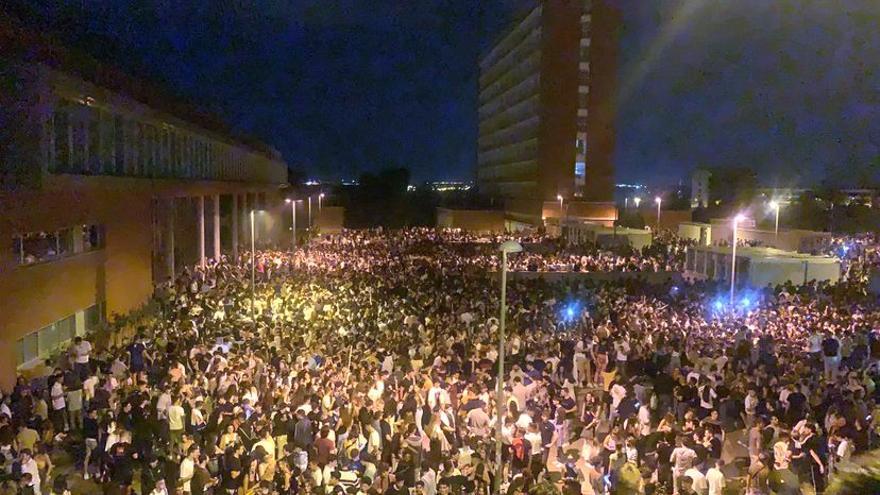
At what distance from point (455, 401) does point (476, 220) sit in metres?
66.6

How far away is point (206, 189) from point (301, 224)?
39629mm

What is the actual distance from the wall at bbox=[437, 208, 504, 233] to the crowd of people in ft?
185

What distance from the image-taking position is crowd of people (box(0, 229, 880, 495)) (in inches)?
387

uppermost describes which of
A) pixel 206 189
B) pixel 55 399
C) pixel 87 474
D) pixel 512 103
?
pixel 512 103

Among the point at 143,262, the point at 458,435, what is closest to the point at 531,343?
the point at 458,435

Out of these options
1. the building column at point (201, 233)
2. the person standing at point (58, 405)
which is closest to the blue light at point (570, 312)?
the person standing at point (58, 405)

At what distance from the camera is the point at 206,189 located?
35656mm

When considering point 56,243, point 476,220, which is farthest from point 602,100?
point 56,243

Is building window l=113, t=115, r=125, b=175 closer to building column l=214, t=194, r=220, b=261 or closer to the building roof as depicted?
the building roof

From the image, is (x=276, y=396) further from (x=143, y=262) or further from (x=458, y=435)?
(x=143, y=262)

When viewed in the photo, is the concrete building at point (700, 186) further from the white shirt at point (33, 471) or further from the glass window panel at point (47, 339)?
the white shirt at point (33, 471)

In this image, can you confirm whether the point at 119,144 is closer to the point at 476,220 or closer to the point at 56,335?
the point at 56,335

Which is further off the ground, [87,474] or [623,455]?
[623,455]

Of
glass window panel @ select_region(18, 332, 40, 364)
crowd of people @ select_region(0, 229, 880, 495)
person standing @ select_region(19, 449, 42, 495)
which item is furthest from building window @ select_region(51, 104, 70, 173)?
person standing @ select_region(19, 449, 42, 495)
